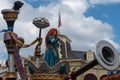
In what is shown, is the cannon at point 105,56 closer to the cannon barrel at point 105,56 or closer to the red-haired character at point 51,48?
the cannon barrel at point 105,56

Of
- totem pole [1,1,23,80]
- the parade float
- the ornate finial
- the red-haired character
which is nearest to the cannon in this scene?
the parade float

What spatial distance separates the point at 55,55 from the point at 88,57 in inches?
1542

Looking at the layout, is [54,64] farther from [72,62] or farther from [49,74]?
[72,62]

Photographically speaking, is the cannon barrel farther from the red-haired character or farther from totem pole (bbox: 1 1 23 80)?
totem pole (bbox: 1 1 23 80)

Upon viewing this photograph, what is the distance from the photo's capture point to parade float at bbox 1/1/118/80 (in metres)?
17.3

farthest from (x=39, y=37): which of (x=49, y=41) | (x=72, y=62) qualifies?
(x=72, y=62)

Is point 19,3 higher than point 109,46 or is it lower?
higher

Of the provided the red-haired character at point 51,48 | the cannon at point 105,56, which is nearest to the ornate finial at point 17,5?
the red-haired character at point 51,48

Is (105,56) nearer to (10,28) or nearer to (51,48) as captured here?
(51,48)

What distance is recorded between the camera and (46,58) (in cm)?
2220

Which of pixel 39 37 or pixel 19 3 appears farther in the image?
pixel 19 3

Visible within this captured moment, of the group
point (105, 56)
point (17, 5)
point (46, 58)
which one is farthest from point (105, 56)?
point (17, 5)

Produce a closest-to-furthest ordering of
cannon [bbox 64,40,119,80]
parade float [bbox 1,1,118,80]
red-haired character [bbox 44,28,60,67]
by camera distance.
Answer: cannon [bbox 64,40,119,80], parade float [bbox 1,1,118,80], red-haired character [bbox 44,28,60,67]

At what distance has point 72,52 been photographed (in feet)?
202
